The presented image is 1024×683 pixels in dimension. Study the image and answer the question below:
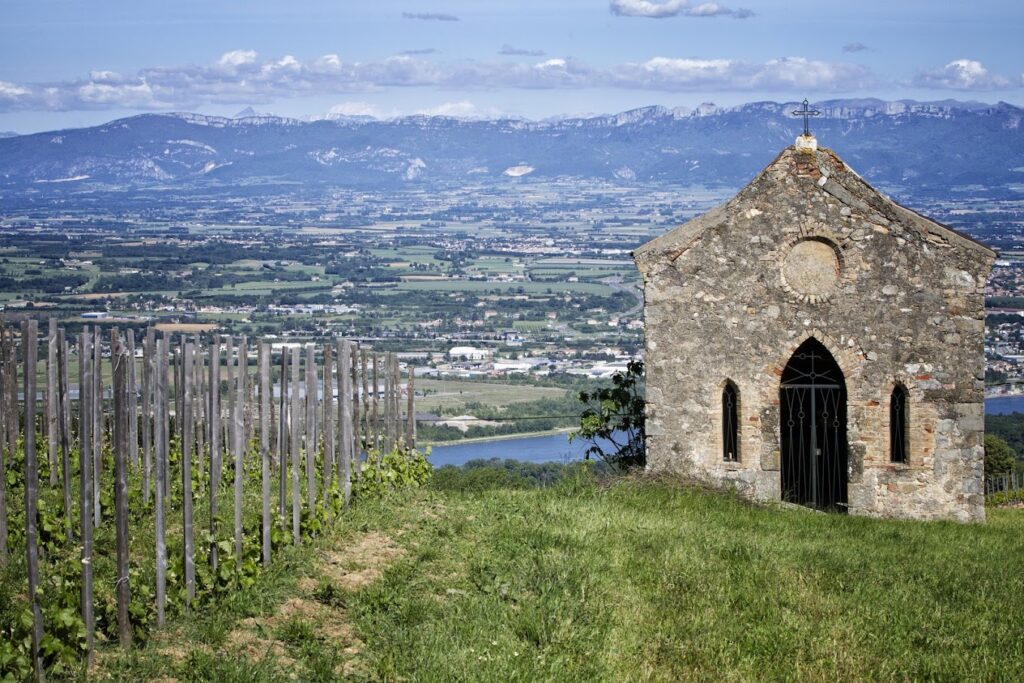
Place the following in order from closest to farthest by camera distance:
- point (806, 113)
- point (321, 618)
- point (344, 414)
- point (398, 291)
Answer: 1. point (321, 618)
2. point (344, 414)
3. point (806, 113)
4. point (398, 291)

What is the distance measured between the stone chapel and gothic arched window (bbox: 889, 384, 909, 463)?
2 centimetres

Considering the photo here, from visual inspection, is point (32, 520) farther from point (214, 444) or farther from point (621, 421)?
point (621, 421)

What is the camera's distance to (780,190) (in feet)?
56.2

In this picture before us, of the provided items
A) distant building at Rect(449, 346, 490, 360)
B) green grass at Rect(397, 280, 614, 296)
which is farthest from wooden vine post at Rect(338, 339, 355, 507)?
green grass at Rect(397, 280, 614, 296)

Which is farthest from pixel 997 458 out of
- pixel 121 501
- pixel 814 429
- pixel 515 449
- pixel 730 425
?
pixel 121 501

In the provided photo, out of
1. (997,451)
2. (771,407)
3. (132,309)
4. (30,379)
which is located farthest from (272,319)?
(30,379)

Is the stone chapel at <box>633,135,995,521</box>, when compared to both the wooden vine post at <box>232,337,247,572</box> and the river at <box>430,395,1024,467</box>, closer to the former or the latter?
the wooden vine post at <box>232,337,247,572</box>

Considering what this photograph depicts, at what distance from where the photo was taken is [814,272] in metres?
17.0

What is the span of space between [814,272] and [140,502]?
28.9 feet

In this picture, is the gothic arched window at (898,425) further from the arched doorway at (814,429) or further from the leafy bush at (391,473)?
the leafy bush at (391,473)

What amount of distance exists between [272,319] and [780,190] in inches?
3249

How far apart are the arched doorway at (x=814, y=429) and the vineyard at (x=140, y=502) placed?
5.57 metres

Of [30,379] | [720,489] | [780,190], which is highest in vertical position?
[780,190]

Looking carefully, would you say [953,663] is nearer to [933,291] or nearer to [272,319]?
[933,291]
